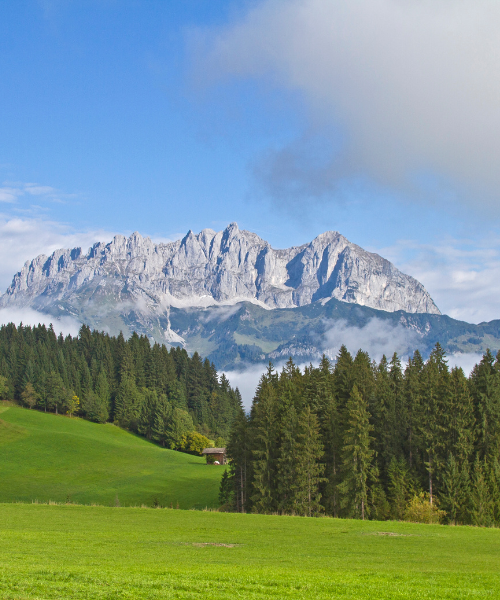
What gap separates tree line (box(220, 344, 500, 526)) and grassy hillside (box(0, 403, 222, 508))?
1677 cm

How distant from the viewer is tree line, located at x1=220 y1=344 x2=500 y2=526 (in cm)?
5544

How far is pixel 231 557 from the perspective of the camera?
89.2ft

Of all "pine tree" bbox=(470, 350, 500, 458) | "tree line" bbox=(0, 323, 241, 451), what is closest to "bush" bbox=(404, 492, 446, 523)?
"pine tree" bbox=(470, 350, 500, 458)

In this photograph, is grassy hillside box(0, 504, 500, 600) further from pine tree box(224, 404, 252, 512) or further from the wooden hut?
the wooden hut

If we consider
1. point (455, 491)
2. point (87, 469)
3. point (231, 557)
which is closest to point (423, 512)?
point (455, 491)

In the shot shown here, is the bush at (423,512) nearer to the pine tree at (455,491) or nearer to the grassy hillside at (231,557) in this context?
the pine tree at (455,491)

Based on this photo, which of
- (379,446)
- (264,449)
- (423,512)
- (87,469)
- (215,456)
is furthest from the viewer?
(215,456)

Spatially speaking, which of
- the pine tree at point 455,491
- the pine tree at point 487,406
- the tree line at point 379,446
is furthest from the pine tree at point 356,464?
the pine tree at point 487,406

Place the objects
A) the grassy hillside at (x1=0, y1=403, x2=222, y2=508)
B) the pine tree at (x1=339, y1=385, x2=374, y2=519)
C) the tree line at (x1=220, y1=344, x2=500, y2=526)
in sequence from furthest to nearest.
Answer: the grassy hillside at (x1=0, y1=403, x2=222, y2=508) < the pine tree at (x1=339, y1=385, x2=374, y2=519) < the tree line at (x1=220, y1=344, x2=500, y2=526)

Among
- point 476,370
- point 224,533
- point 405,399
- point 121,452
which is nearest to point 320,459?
point 405,399

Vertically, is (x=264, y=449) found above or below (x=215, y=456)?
above

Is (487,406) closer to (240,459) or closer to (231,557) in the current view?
(240,459)

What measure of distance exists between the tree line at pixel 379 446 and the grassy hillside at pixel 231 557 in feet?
37.7

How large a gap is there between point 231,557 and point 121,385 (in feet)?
449
